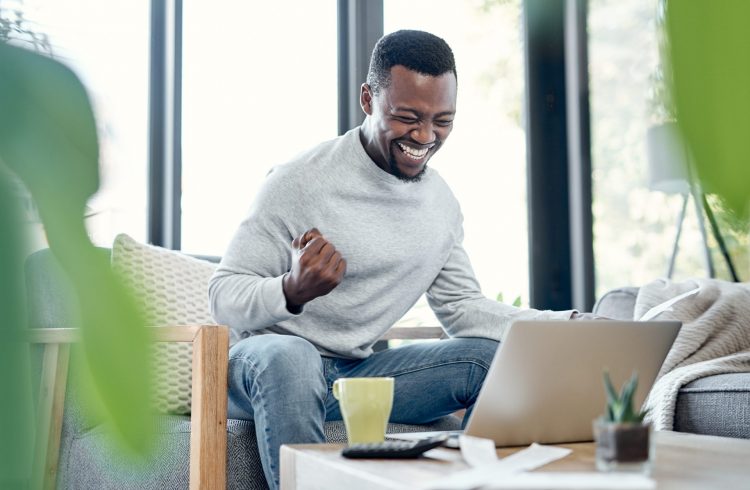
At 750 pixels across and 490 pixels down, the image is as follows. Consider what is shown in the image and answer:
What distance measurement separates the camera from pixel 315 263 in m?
1.39

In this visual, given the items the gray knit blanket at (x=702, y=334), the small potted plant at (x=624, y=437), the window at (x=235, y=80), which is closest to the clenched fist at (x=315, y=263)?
the small potted plant at (x=624, y=437)

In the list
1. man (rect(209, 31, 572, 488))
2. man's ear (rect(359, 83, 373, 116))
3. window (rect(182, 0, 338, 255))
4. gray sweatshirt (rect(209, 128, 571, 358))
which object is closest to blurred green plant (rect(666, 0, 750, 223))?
window (rect(182, 0, 338, 255))

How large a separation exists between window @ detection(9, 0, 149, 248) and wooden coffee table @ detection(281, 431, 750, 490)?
691 millimetres

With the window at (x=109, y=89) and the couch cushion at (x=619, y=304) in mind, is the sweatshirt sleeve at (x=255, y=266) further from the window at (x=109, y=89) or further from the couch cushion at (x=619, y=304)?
the window at (x=109, y=89)

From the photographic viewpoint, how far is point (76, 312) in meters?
0.17

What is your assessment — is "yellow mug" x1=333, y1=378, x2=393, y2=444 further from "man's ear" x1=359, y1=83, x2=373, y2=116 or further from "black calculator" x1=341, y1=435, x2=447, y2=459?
"man's ear" x1=359, y1=83, x2=373, y2=116

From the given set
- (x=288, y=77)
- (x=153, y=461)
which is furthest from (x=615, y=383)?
(x=153, y=461)

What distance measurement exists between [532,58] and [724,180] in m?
0.08

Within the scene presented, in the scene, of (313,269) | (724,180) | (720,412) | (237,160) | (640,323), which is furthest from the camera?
(720,412)

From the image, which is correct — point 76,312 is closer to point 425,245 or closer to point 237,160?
point 237,160

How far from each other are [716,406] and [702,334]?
1.02 feet

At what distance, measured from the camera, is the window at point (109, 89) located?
0.17 metres

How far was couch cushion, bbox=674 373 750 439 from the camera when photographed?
176cm

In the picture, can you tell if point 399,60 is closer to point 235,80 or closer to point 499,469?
point 499,469
